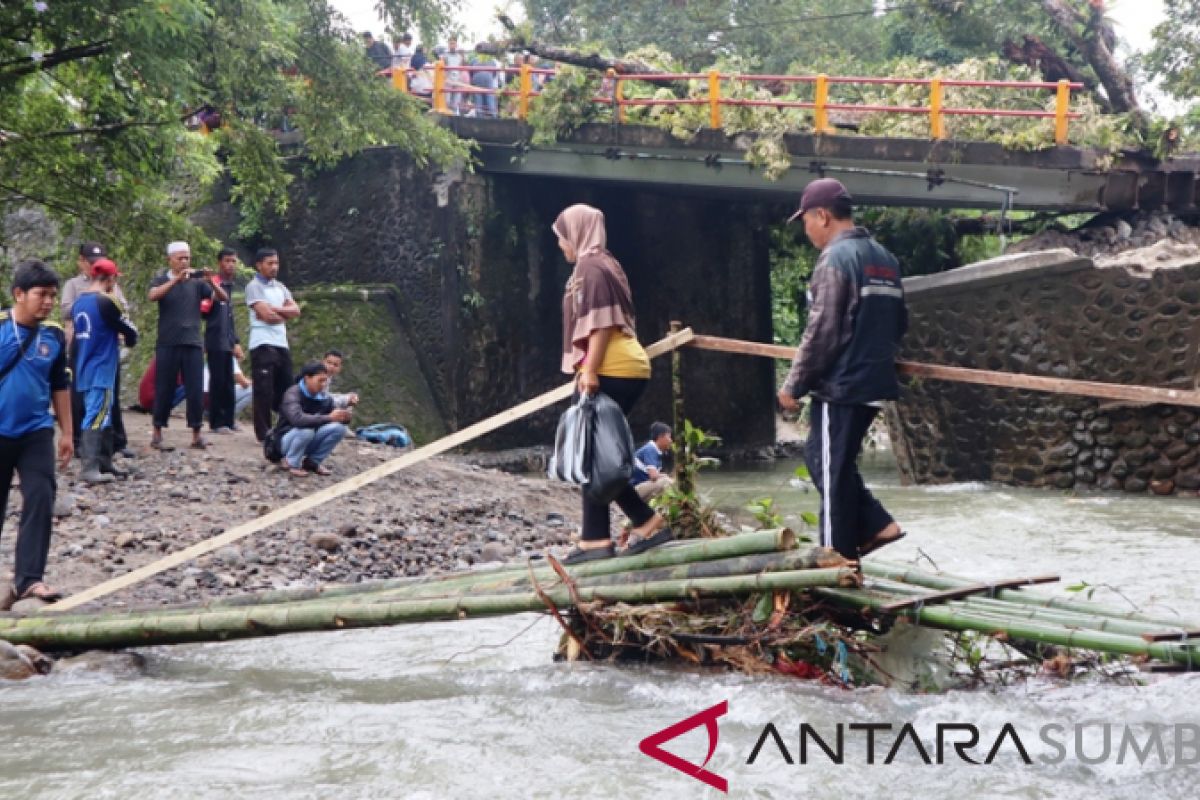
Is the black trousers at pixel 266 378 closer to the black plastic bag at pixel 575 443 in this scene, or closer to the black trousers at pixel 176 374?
the black trousers at pixel 176 374

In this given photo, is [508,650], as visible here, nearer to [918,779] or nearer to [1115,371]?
[918,779]

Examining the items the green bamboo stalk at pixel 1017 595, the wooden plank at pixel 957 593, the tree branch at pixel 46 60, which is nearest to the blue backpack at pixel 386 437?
the tree branch at pixel 46 60

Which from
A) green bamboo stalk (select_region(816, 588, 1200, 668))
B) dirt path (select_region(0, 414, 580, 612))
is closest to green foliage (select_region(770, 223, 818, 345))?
dirt path (select_region(0, 414, 580, 612))

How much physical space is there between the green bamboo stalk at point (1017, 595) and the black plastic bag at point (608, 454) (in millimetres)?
1101

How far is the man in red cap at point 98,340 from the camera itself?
34.8ft

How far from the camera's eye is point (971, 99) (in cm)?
1969

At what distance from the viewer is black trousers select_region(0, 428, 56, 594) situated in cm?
717

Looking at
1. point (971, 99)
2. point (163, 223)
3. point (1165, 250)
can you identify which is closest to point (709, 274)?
point (971, 99)

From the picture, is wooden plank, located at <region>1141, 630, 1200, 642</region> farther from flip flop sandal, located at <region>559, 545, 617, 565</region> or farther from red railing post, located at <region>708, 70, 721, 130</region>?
red railing post, located at <region>708, 70, 721, 130</region>

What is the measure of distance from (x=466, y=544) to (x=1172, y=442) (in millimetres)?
8064

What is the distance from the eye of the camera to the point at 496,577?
21.2 feet

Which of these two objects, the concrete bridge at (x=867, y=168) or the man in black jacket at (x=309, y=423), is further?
the concrete bridge at (x=867, y=168)

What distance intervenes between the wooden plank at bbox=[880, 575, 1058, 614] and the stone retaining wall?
10.4 m

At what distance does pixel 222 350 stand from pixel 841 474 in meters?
8.28
